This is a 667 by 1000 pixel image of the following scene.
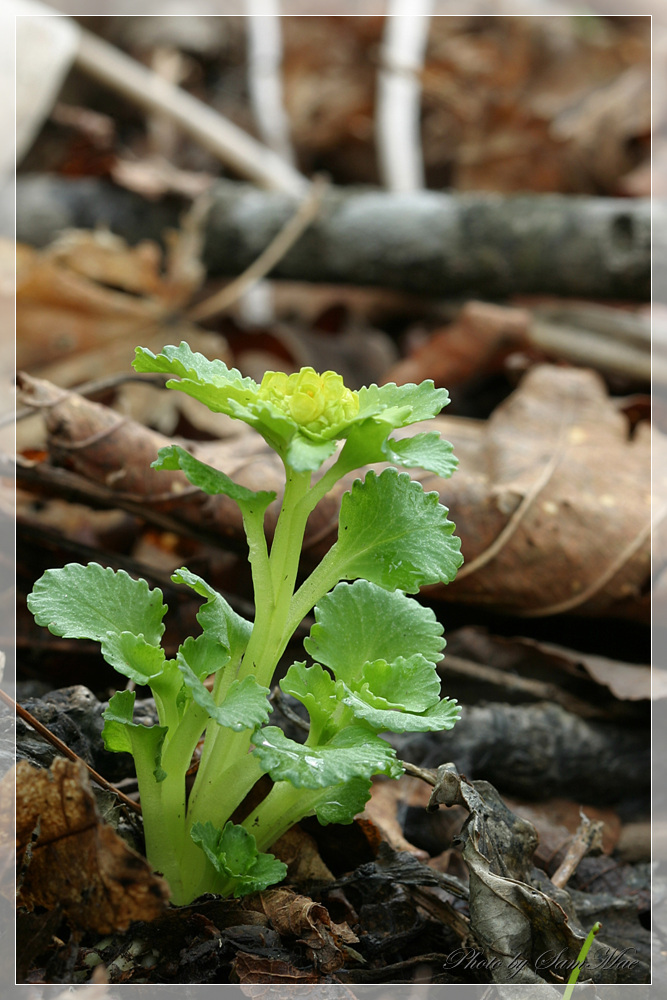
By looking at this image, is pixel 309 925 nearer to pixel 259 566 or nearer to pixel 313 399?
pixel 259 566

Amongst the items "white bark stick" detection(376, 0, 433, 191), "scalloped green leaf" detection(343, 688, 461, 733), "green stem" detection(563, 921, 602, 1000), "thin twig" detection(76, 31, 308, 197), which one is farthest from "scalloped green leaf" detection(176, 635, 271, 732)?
"white bark stick" detection(376, 0, 433, 191)

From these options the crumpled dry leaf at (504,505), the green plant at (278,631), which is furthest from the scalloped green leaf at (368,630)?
the crumpled dry leaf at (504,505)

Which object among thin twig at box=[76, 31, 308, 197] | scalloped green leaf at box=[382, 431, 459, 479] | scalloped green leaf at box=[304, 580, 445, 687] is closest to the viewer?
scalloped green leaf at box=[382, 431, 459, 479]

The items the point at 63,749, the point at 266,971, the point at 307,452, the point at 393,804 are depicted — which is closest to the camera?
the point at 307,452

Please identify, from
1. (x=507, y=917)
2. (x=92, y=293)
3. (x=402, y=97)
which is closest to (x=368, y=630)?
(x=507, y=917)

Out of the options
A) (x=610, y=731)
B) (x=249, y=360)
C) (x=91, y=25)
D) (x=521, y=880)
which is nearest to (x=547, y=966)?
(x=521, y=880)

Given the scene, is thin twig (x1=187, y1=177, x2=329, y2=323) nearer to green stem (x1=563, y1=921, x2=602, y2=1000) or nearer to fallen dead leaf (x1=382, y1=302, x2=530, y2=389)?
fallen dead leaf (x1=382, y1=302, x2=530, y2=389)
